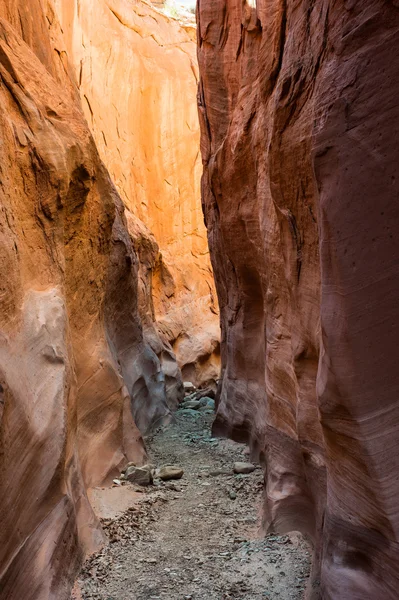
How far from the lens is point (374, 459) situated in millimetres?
3191

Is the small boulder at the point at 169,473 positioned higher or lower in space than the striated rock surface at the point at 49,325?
lower

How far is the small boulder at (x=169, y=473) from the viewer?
8.25 meters

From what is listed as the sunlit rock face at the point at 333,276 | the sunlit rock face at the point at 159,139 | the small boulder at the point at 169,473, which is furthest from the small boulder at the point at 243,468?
the sunlit rock face at the point at 159,139

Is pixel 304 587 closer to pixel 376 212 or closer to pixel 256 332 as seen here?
pixel 376 212

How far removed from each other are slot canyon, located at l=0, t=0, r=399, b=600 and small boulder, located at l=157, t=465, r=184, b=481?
0.16 ft

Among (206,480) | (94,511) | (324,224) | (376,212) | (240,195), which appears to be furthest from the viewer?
(240,195)

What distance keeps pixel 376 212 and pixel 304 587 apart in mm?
3236

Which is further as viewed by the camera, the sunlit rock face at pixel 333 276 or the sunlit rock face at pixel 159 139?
the sunlit rock face at pixel 159 139

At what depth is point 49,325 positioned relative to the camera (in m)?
5.68

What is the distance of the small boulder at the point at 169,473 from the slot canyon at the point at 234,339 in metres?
0.05

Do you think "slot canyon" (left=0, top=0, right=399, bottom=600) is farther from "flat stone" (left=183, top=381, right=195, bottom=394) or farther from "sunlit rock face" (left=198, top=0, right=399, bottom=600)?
"flat stone" (left=183, top=381, right=195, bottom=394)

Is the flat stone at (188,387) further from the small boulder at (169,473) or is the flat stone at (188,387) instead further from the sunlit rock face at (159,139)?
the small boulder at (169,473)

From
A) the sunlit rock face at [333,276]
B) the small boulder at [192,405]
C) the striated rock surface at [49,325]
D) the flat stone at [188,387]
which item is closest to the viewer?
the sunlit rock face at [333,276]

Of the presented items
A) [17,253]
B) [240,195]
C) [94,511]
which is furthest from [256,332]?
[17,253]
